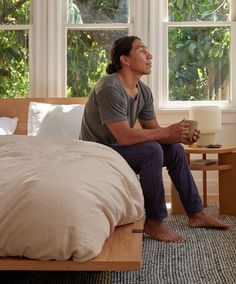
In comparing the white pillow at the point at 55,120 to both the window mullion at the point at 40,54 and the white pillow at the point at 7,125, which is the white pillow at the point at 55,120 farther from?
the window mullion at the point at 40,54

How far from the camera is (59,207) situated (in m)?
1.77

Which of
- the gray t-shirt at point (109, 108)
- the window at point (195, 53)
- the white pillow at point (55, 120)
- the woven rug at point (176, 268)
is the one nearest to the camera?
the woven rug at point (176, 268)

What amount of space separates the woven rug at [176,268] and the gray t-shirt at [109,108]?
639mm

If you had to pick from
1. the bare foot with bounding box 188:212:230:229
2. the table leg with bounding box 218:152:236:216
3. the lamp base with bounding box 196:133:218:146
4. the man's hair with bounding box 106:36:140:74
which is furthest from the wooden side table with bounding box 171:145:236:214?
the man's hair with bounding box 106:36:140:74

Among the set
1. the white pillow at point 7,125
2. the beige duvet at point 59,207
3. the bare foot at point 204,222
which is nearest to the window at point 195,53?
the white pillow at point 7,125

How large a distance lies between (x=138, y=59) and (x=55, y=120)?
1.24 meters

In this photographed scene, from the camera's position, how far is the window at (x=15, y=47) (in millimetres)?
4895

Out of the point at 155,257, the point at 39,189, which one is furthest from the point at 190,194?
the point at 39,189

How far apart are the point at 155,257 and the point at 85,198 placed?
0.88 m

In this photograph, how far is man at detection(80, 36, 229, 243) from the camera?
2.85 m

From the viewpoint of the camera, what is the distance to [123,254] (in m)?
1.83

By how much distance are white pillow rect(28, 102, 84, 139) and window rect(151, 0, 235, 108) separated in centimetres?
86

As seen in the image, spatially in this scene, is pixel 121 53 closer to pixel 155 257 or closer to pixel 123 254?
pixel 155 257

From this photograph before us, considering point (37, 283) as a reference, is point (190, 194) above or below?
above
